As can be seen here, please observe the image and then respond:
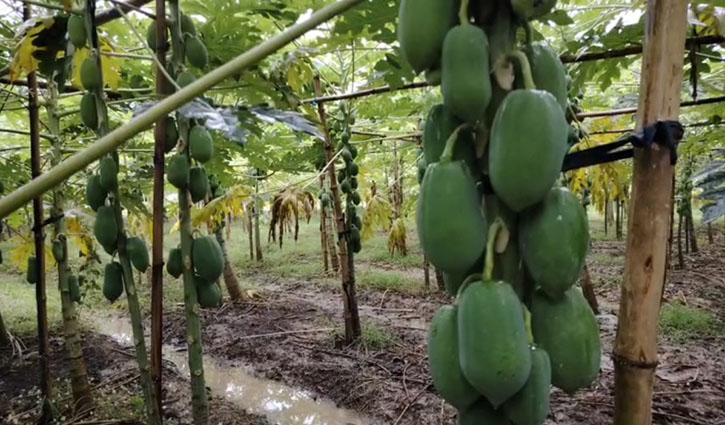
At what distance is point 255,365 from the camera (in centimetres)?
456

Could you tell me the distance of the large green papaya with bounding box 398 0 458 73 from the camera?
0.70 metres

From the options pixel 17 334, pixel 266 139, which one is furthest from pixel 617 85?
pixel 17 334

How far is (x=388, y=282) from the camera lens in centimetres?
760

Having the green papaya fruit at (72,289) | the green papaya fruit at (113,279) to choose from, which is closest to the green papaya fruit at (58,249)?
the green papaya fruit at (72,289)

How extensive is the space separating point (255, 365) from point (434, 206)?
4.27 m

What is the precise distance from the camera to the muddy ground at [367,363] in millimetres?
3406

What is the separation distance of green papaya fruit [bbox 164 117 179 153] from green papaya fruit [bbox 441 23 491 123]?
0.98 meters

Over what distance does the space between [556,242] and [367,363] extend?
12.7 ft

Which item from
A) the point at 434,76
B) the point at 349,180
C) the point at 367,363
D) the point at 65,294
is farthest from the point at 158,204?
the point at 349,180

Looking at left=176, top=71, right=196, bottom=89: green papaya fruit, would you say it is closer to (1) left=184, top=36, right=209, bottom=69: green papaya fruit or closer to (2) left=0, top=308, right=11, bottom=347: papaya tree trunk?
(1) left=184, top=36, right=209, bottom=69: green papaya fruit

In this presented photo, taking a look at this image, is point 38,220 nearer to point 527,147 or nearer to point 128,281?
point 128,281

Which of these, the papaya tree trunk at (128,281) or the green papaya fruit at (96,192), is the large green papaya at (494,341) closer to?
the papaya tree trunk at (128,281)

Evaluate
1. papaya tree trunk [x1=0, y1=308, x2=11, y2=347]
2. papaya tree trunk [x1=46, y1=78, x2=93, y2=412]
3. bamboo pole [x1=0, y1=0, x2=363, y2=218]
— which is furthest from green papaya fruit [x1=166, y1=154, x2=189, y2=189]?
papaya tree trunk [x1=0, y1=308, x2=11, y2=347]

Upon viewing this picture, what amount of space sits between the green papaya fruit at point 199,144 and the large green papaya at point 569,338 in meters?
0.99
